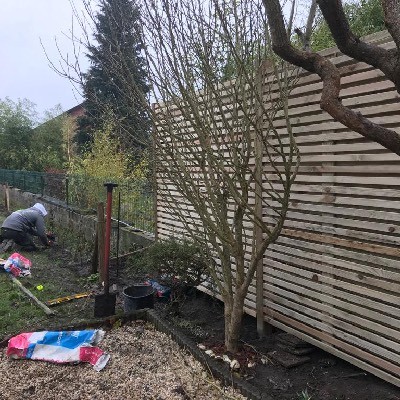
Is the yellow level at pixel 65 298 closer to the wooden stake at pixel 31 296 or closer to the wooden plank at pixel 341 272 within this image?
the wooden stake at pixel 31 296

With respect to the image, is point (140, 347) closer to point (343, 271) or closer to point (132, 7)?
point (343, 271)

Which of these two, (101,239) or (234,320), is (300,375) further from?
(101,239)

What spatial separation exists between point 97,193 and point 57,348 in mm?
7120

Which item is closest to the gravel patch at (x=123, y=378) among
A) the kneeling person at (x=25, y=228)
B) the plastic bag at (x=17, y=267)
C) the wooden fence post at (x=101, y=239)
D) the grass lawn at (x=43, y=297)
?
the grass lawn at (x=43, y=297)

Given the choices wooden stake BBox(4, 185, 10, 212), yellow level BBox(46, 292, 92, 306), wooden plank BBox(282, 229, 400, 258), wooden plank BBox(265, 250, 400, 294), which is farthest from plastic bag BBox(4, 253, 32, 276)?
wooden stake BBox(4, 185, 10, 212)

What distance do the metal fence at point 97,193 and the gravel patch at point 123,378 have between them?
347 centimetres

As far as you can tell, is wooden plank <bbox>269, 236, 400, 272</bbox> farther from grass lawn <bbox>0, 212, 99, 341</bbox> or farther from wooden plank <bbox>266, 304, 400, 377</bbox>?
grass lawn <bbox>0, 212, 99, 341</bbox>

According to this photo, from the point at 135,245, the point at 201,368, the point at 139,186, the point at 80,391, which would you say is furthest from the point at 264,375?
the point at 139,186

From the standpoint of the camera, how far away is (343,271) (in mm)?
3527

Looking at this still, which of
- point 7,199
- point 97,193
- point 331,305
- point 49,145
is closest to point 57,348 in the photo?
point 331,305

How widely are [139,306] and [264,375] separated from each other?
1959mm

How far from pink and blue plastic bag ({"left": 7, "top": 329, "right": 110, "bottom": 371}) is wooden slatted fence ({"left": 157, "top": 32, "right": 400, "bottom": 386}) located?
6.12ft

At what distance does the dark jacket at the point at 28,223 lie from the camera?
9273mm

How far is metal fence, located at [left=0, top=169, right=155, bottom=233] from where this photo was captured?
8398 mm
